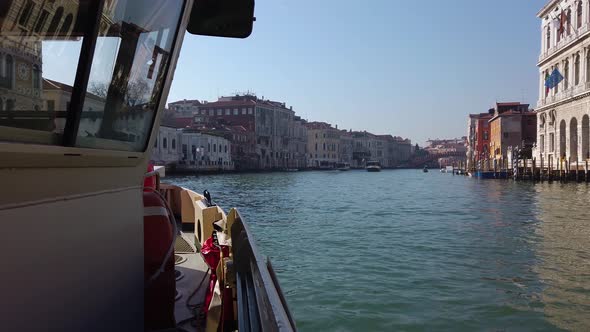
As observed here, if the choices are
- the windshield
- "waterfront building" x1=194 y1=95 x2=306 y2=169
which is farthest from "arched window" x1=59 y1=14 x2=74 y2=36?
"waterfront building" x1=194 y1=95 x2=306 y2=169

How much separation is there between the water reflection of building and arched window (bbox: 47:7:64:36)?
18.9 ft

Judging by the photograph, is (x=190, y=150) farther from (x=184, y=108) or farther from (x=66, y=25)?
(x=66, y=25)

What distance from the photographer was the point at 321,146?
365ft

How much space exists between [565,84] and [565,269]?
133 feet

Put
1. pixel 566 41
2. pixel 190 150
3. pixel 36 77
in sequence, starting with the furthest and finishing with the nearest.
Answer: pixel 190 150 < pixel 566 41 < pixel 36 77

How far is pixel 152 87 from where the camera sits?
212 centimetres

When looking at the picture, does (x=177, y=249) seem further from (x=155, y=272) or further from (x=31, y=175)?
(x=31, y=175)

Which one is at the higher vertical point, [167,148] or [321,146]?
[321,146]

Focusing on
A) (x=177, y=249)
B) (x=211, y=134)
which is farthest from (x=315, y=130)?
(x=177, y=249)

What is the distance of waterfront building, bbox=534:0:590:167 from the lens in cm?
3791

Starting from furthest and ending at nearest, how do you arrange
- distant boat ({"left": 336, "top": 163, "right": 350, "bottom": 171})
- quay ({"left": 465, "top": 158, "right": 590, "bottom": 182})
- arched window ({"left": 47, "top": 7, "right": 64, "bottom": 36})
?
distant boat ({"left": 336, "top": 163, "right": 350, "bottom": 171}) < quay ({"left": 465, "top": 158, "right": 590, "bottom": 182}) < arched window ({"left": 47, "top": 7, "right": 64, "bottom": 36})

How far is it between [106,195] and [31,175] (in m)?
0.51

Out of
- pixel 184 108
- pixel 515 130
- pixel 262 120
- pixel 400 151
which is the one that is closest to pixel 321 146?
pixel 262 120

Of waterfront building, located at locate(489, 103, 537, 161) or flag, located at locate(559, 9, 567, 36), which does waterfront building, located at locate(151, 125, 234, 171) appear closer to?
waterfront building, located at locate(489, 103, 537, 161)
